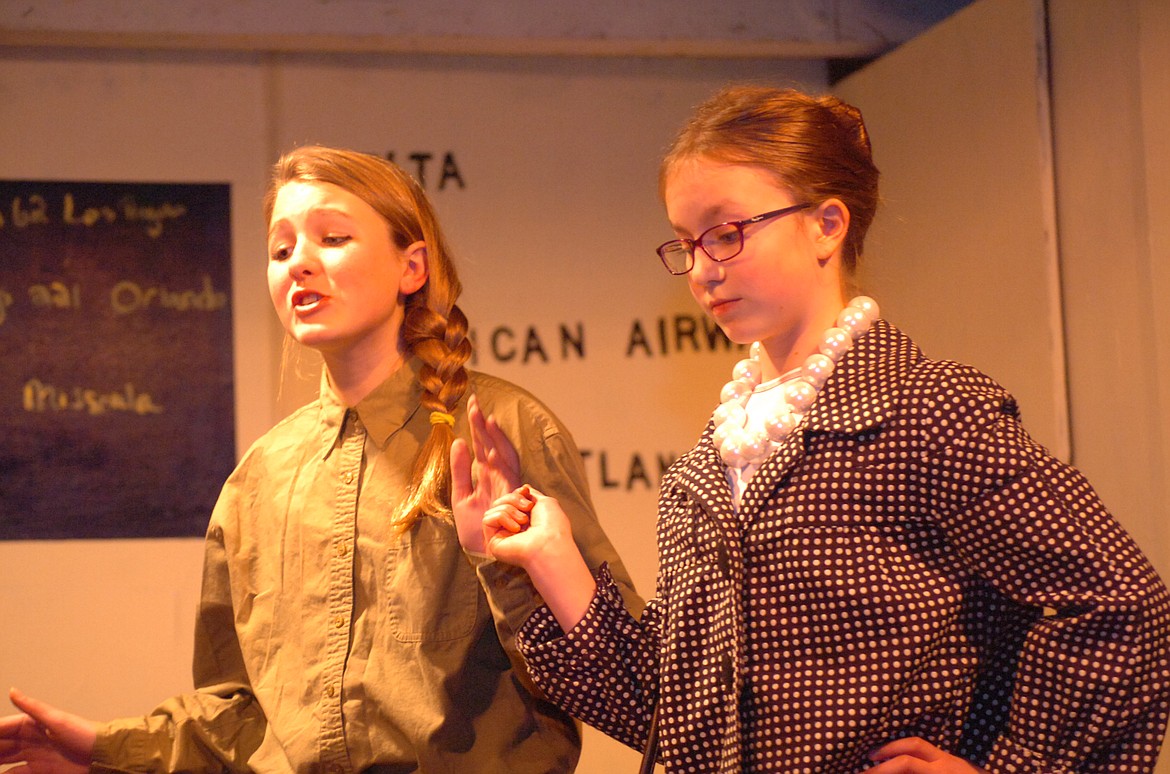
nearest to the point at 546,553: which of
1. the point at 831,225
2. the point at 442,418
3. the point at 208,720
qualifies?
the point at 442,418

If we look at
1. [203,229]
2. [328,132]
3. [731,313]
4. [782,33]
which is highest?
[782,33]

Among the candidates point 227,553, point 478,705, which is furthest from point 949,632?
point 227,553

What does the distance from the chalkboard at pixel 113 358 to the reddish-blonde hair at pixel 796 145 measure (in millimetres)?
1762

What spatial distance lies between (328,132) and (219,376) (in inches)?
24.3

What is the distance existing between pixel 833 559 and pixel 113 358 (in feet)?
6.85

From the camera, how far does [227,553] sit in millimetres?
1744

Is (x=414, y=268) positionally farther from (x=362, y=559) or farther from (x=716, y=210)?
(x=716, y=210)

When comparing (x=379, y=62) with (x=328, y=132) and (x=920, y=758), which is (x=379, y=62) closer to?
(x=328, y=132)

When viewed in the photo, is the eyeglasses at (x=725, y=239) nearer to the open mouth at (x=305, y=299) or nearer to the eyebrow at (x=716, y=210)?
the eyebrow at (x=716, y=210)

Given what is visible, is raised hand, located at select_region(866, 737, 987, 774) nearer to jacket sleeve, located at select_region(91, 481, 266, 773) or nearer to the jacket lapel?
the jacket lapel

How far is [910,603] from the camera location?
115cm

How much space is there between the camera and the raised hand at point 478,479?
4.75ft

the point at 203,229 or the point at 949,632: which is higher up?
the point at 203,229

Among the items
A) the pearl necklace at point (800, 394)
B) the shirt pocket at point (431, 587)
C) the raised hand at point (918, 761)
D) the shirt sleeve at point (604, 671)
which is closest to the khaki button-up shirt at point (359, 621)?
the shirt pocket at point (431, 587)
